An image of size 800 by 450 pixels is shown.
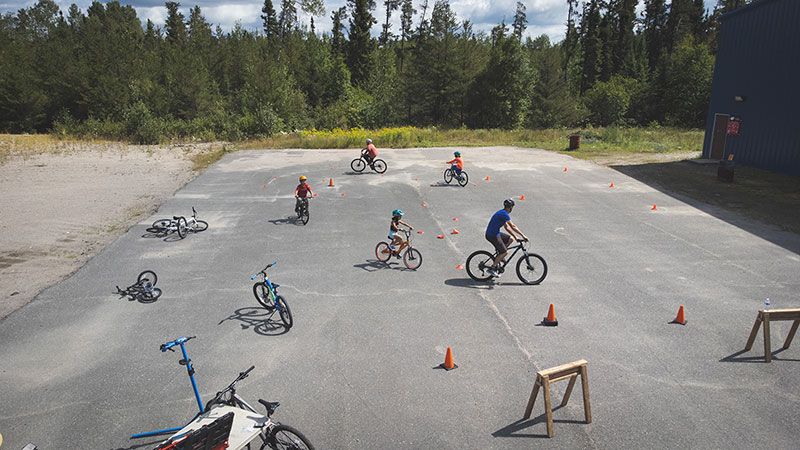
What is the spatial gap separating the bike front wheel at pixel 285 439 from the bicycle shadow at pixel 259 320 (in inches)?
134

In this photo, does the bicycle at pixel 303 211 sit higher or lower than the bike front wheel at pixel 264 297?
higher

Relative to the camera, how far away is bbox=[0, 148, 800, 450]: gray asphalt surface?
5977mm

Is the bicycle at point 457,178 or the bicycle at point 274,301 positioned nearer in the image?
the bicycle at point 274,301

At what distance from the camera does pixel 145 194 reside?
1880 centimetres

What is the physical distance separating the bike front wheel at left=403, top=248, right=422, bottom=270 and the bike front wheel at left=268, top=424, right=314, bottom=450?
256 inches

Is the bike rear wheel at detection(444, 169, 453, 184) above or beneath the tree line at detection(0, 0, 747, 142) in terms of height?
beneath

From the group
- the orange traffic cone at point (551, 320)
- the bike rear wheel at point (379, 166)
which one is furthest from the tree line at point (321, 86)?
the orange traffic cone at point (551, 320)

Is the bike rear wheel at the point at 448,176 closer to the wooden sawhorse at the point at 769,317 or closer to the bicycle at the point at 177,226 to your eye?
the bicycle at the point at 177,226

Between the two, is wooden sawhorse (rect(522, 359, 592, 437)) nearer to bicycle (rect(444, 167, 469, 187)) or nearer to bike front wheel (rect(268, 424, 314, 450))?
bike front wheel (rect(268, 424, 314, 450))

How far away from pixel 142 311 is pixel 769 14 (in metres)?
28.2

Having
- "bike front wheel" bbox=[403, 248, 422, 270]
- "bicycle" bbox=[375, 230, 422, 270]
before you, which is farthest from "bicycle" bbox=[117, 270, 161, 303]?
"bike front wheel" bbox=[403, 248, 422, 270]

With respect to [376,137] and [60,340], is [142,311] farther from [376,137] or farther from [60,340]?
[376,137]

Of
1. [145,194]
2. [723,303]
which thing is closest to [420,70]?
[145,194]

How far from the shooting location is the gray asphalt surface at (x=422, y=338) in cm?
598
